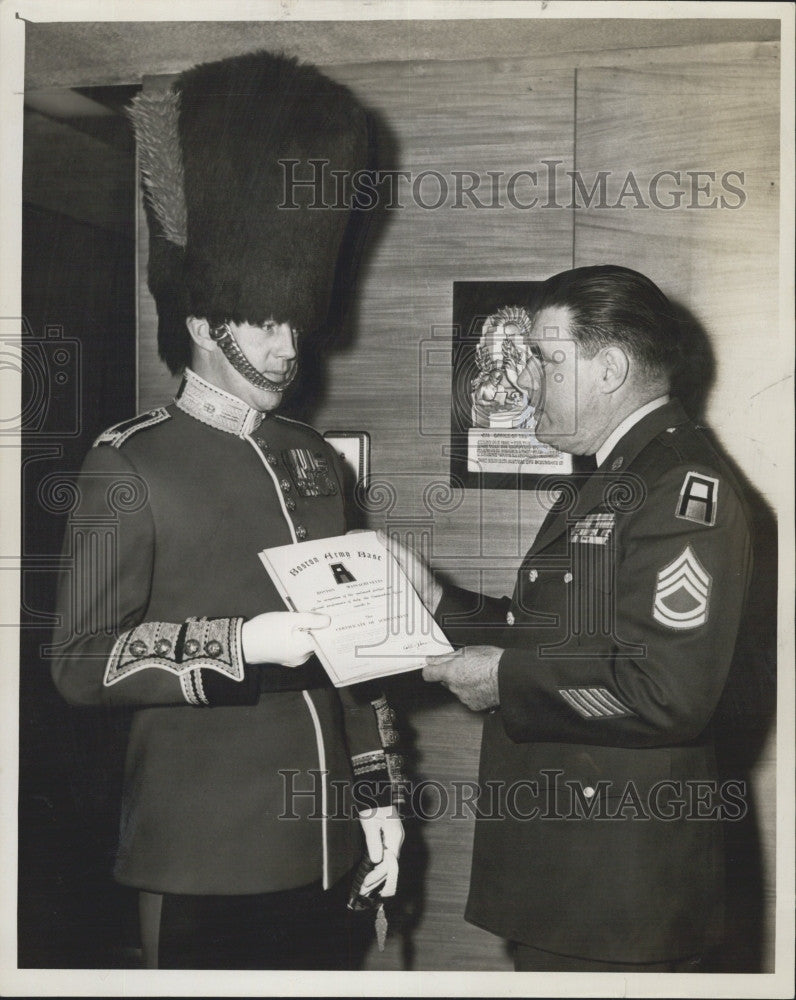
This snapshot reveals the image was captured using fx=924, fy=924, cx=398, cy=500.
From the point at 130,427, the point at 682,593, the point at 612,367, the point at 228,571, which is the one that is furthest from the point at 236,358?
the point at 682,593

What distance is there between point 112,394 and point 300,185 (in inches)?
20.4

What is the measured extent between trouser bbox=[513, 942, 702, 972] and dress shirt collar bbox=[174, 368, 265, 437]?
1.08 metres

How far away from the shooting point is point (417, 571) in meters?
1.70

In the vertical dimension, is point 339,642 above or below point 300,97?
below

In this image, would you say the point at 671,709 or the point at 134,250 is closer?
the point at 671,709

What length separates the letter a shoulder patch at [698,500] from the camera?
160 cm

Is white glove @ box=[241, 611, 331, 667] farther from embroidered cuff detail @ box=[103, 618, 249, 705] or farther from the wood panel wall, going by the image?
the wood panel wall

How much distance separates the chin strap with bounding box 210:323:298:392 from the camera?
64.4 inches

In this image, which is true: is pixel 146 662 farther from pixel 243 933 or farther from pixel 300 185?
pixel 300 185

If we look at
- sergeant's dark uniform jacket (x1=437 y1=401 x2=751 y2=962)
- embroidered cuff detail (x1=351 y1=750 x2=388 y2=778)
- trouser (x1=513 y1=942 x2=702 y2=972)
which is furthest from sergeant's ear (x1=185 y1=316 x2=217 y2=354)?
trouser (x1=513 y1=942 x2=702 y2=972)

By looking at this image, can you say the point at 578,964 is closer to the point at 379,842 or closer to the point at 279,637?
the point at 379,842

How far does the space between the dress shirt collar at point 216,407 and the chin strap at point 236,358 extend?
0.05m

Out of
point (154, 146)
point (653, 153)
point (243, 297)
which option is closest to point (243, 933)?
point (243, 297)

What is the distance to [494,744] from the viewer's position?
5.64 ft
